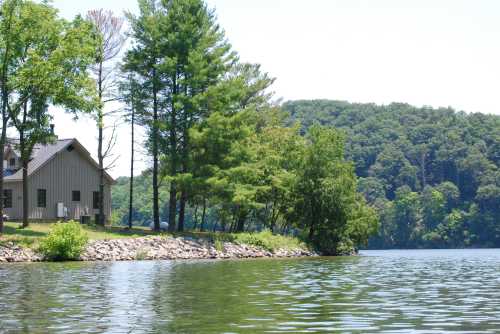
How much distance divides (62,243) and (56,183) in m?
21.8

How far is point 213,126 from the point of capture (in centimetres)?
6462

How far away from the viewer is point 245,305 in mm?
19500

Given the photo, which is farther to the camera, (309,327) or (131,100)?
(131,100)

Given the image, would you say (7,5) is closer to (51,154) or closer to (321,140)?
(51,154)

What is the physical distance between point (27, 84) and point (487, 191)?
5513 inches

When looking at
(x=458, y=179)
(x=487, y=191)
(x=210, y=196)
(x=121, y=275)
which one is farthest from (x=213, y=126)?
(x=458, y=179)

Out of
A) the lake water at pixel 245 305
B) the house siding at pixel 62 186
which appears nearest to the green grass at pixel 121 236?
the house siding at pixel 62 186

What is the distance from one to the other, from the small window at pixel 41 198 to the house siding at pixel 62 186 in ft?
0.80

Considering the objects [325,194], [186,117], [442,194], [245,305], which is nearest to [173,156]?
[186,117]

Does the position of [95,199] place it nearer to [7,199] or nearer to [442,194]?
[7,199]

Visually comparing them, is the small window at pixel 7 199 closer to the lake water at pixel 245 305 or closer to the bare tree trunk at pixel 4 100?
the bare tree trunk at pixel 4 100

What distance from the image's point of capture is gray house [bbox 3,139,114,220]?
220ft

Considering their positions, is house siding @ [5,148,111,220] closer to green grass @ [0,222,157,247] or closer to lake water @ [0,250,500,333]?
green grass @ [0,222,157,247]

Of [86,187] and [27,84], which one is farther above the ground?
[27,84]
